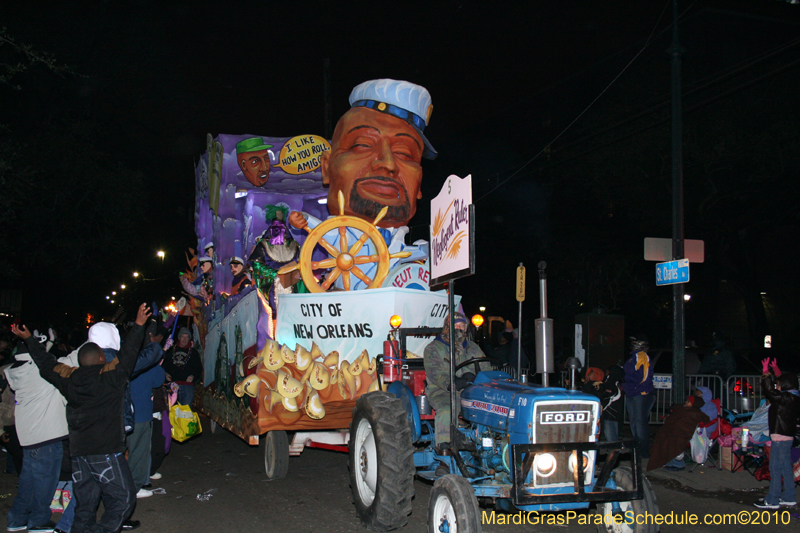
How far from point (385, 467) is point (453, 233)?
2.00 m

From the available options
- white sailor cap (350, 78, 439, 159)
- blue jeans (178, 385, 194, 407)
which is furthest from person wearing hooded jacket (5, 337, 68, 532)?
white sailor cap (350, 78, 439, 159)

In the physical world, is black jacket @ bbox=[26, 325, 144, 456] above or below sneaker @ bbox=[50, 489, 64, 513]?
above

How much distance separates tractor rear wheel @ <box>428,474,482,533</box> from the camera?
4.21m

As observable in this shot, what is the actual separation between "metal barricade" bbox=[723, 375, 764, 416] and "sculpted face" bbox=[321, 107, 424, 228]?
693cm

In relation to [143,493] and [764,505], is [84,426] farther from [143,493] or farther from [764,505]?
[764,505]

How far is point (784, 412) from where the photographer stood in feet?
22.3

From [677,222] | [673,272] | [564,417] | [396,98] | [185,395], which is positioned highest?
[396,98]

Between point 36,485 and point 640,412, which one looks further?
point 640,412

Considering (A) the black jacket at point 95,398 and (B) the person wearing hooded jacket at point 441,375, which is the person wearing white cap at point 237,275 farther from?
(B) the person wearing hooded jacket at point 441,375

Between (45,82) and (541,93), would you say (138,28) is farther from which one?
(541,93)

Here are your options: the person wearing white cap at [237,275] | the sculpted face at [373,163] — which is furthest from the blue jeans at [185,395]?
the sculpted face at [373,163]

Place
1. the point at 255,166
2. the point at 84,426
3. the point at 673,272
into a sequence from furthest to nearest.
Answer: the point at 255,166 → the point at 673,272 → the point at 84,426

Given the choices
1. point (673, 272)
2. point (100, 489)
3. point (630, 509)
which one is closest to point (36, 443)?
point (100, 489)

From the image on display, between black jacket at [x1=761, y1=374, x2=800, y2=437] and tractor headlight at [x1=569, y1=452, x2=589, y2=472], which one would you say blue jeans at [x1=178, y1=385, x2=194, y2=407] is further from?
black jacket at [x1=761, y1=374, x2=800, y2=437]
